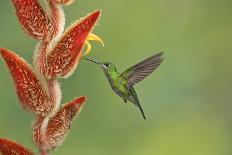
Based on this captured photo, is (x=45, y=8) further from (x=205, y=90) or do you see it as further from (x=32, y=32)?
(x=205, y=90)

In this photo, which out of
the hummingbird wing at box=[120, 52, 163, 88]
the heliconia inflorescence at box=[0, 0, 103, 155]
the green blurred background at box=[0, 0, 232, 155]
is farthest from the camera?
the green blurred background at box=[0, 0, 232, 155]

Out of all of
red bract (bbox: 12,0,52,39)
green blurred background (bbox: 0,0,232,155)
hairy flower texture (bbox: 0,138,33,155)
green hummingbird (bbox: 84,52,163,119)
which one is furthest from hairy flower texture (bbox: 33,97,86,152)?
green blurred background (bbox: 0,0,232,155)

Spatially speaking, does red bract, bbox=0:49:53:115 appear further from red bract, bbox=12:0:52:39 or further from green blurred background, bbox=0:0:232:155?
green blurred background, bbox=0:0:232:155

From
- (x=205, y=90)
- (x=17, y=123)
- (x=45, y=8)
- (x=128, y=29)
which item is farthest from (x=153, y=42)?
(x=45, y=8)

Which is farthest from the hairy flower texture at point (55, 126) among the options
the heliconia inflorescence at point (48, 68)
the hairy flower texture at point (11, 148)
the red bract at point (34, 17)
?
the red bract at point (34, 17)

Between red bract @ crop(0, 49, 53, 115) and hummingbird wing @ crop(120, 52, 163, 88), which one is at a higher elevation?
red bract @ crop(0, 49, 53, 115)

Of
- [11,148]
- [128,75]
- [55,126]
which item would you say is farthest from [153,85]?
[11,148]

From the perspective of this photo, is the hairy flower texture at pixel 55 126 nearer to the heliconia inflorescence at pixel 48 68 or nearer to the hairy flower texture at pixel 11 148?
the heliconia inflorescence at pixel 48 68
